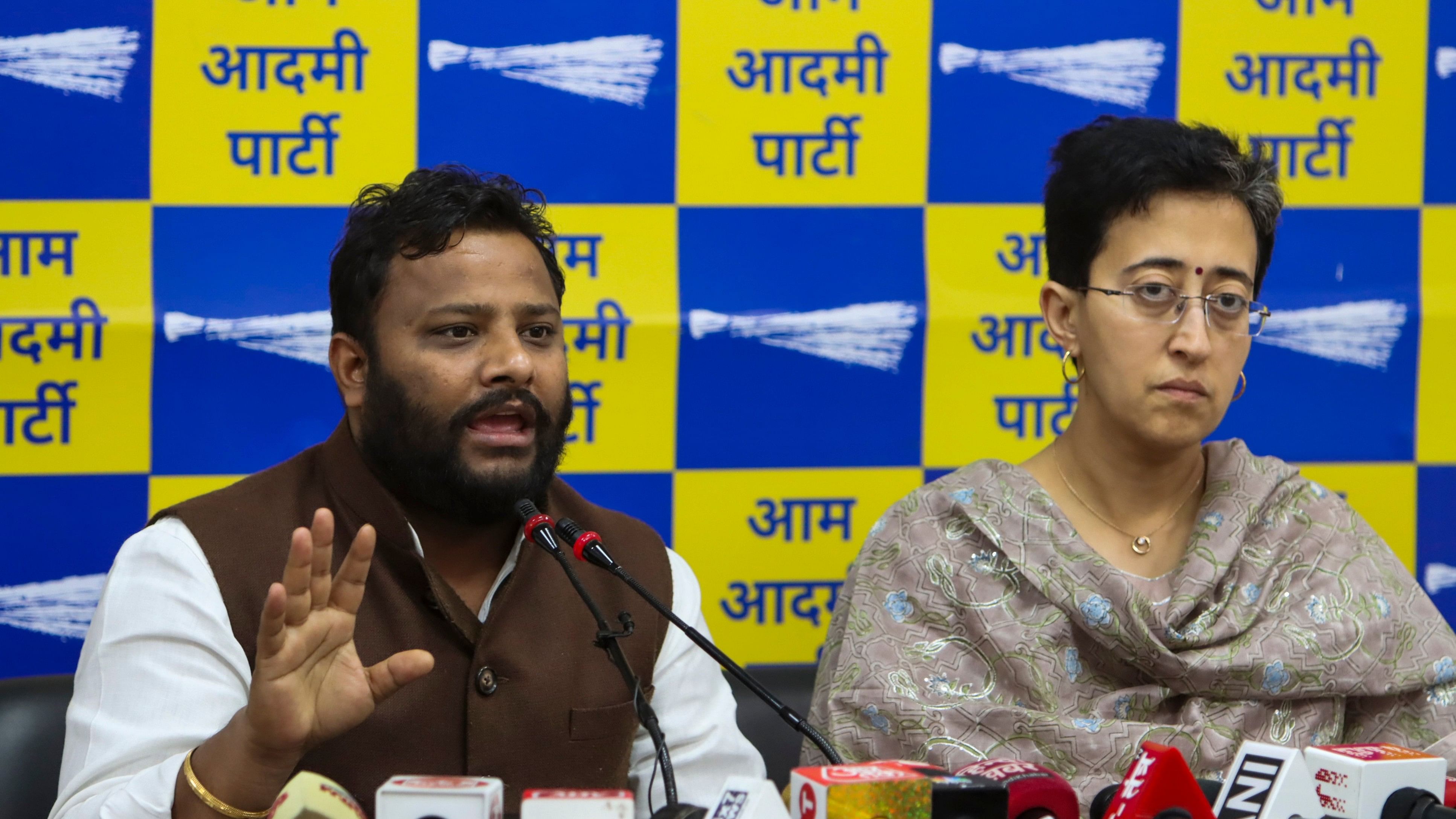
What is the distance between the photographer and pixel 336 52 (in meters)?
2.44

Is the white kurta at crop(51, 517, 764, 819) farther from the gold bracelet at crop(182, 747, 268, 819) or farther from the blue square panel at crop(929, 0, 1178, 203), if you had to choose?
the blue square panel at crop(929, 0, 1178, 203)

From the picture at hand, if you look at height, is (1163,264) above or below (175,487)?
above

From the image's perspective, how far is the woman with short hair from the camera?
177 cm

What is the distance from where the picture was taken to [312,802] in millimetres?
844

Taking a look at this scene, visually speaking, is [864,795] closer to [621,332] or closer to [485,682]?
[485,682]

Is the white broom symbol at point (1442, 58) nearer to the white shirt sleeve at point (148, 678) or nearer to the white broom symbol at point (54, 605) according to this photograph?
the white shirt sleeve at point (148, 678)

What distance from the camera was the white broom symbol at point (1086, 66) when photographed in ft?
8.54

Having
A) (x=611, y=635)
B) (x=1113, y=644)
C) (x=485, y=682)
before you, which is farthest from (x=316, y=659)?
(x=1113, y=644)

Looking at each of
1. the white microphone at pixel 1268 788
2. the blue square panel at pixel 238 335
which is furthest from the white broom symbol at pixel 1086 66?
the white microphone at pixel 1268 788

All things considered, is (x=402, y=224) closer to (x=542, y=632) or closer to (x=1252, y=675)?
(x=542, y=632)

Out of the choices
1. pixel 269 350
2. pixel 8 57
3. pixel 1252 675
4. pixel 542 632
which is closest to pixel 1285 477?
pixel 1252 675

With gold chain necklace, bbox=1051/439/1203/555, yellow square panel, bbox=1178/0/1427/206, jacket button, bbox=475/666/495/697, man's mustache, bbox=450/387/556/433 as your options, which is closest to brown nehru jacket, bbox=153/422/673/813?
jacket button, bbox=475/666/495/697

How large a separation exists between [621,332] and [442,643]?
0.97 meters

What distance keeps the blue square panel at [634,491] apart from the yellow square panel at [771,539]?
0.02 metres
